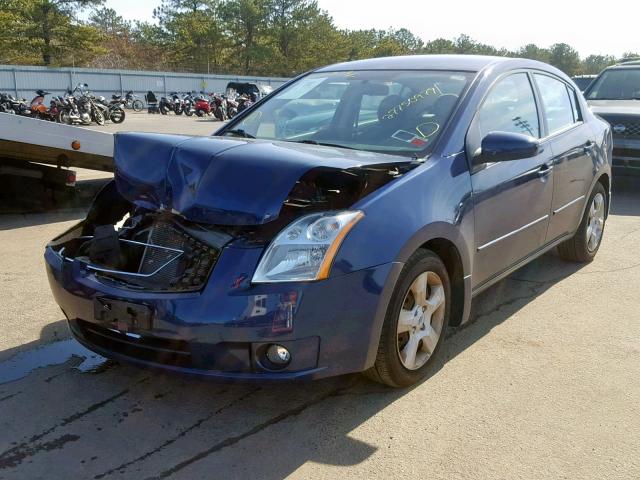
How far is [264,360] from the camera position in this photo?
276 cm

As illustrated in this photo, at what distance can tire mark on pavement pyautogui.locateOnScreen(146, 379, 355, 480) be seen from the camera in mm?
2594

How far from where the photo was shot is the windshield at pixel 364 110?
145 inches

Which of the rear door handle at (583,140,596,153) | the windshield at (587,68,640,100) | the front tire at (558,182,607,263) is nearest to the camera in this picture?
the rear door handle at (583,140,596,153)

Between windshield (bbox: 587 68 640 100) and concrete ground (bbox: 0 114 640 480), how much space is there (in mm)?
7266

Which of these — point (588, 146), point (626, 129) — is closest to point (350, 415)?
point (588, 146)

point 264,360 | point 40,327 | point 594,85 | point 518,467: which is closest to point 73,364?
point 40,327

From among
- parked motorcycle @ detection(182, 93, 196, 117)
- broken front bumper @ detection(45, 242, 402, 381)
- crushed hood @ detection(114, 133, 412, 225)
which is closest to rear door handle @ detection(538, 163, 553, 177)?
crushed hood @ detection(114, 133, 412, 225)

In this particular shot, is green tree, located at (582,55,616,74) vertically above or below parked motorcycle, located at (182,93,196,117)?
above

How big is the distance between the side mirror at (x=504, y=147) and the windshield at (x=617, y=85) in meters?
7.88

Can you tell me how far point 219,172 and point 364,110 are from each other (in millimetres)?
1466

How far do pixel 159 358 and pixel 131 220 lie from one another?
39.0 inches

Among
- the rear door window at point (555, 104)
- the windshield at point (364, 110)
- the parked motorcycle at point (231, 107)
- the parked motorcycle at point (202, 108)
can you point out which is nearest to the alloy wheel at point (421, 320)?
the windshield at point (364, 110)

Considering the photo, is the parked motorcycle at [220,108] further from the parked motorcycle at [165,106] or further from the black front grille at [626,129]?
the black front grille at [626,129]

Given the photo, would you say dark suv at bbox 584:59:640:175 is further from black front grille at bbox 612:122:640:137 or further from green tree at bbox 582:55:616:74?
green tree at bbox 582:55:616:74
